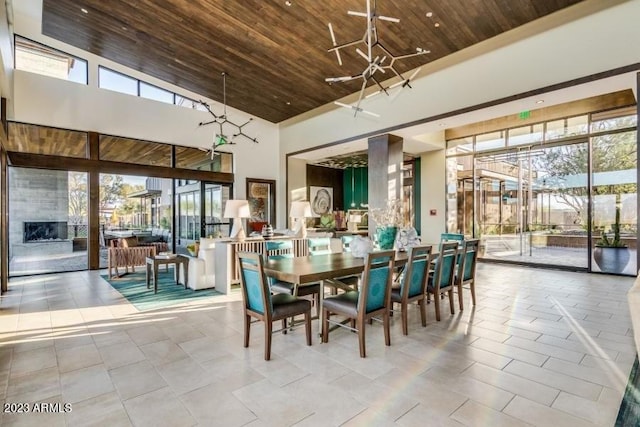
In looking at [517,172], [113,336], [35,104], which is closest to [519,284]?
[517,172]

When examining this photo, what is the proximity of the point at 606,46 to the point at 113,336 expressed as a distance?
23.6ft

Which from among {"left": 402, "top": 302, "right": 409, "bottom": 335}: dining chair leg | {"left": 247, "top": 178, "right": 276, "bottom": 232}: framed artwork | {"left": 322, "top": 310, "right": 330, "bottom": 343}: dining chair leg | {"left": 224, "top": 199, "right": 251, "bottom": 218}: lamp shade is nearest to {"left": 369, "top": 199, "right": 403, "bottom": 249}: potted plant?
{"left": 402, "top": 302, "right": 409, "bottom": 335}: dining chair leg

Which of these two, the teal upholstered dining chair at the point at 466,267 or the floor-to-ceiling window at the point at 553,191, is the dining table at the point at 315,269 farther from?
the floor-to-ceiling window at the point at 553,191

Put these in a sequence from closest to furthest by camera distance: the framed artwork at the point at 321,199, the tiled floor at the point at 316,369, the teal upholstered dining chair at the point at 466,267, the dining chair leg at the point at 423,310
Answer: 1. the tiled floor at the point at 316,369
2. the dining chair leg at the point at 423,310
3. the teal upholstered dining chair at the point at 466,267
4. the framed artwork at the point at 321,199

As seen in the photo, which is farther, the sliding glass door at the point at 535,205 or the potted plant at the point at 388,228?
the sliding glass door at the point at 535,205

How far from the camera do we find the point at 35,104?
6691 millimetres

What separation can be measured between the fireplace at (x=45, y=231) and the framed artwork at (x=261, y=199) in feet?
A: 14.6

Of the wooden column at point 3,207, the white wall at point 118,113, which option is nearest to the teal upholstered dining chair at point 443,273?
the wooden column at point 3,207

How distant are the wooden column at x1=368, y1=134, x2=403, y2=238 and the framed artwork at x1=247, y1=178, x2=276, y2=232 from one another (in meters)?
3.74

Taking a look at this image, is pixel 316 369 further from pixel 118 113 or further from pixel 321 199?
pixel 321 199

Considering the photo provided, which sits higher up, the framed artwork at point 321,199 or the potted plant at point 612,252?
the framed artwork at point 321,199

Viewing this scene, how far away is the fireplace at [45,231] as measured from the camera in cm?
706

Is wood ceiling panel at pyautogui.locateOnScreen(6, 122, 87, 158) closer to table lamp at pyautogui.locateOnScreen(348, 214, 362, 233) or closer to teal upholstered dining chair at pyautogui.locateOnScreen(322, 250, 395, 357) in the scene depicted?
table lamp at pyautogui.locateOnScreen(348, 214, 362, 233)

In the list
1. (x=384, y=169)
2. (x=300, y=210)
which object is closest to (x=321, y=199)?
(x=384, y=169)
